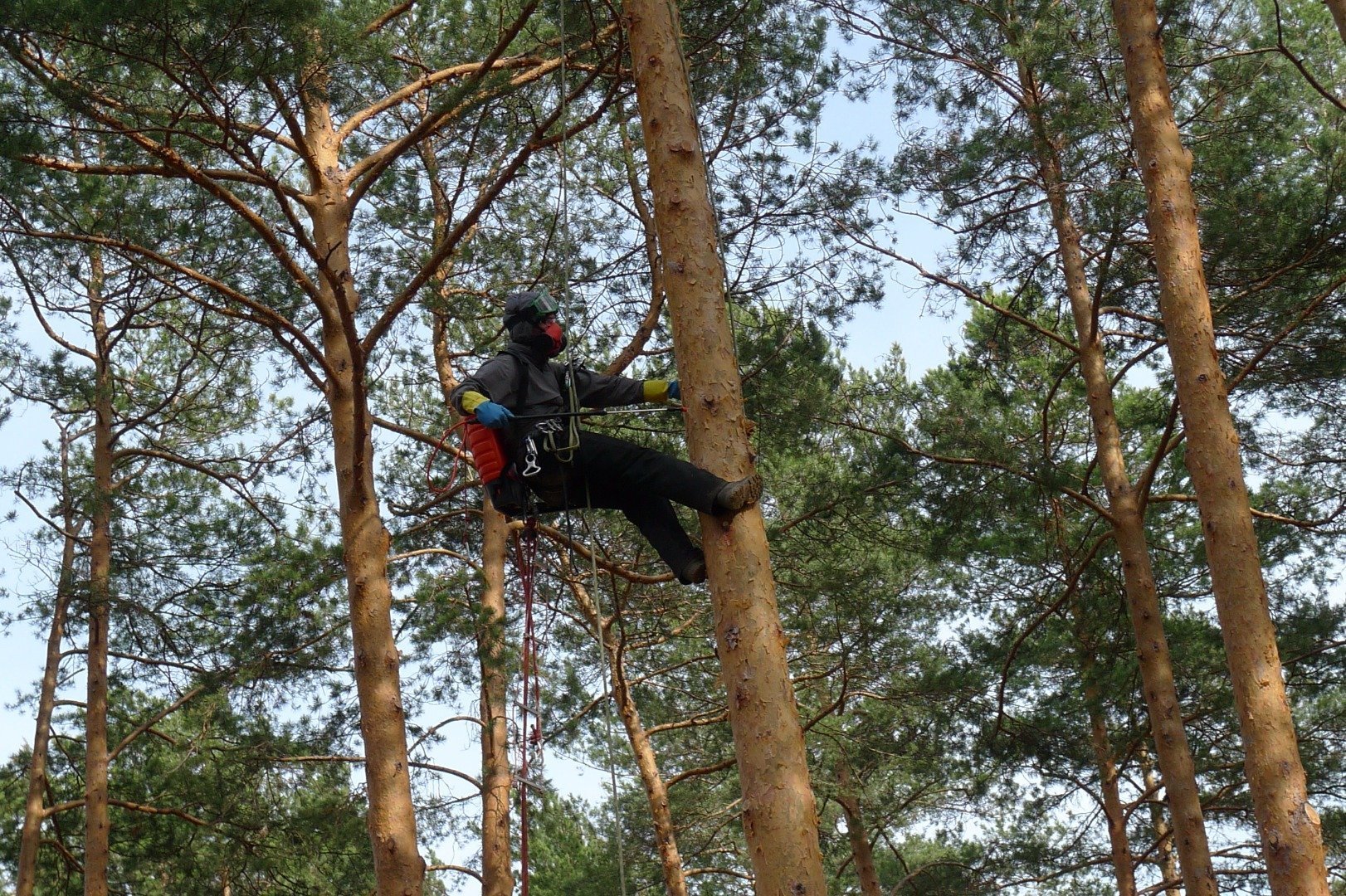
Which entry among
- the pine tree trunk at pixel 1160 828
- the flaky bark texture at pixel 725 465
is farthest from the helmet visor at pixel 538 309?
the pine tree trunk at pixel 1160 828

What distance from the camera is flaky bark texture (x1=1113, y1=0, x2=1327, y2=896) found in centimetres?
621

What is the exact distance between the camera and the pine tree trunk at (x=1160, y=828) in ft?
43.5

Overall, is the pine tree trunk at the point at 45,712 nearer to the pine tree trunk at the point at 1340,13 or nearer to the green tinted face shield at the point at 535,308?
the green tinted face shield at the point at 535,308

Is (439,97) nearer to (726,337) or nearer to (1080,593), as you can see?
(726,337)

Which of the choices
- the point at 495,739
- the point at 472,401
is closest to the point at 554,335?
the point at 472,401

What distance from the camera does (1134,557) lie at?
9219 millimetres

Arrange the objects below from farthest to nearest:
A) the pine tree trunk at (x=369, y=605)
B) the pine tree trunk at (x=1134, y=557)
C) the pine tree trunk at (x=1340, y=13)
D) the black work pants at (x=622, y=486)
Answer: the pine tree trunk at (x=1134, y=557) < the pine tree trunk at (x=369, y=605) < the pine tree trunk at (x=1340, y=13) < the black work pants at (x=622, y=486)

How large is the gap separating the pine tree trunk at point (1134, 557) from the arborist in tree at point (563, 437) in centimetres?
427

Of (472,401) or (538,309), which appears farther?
(538,309)

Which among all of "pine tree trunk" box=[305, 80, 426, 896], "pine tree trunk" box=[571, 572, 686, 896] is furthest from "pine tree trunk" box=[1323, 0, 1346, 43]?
"pine tree trunk" box=[571, 572, 686, 896]

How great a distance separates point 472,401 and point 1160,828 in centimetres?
1384

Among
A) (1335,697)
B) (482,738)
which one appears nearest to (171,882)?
(482,738)

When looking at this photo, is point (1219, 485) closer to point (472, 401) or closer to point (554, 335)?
point (554, 335)

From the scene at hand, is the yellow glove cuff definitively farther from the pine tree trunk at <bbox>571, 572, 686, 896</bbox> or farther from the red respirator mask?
the pine tree trunk at <bbox>571, 572, 686, 896</bbox>
